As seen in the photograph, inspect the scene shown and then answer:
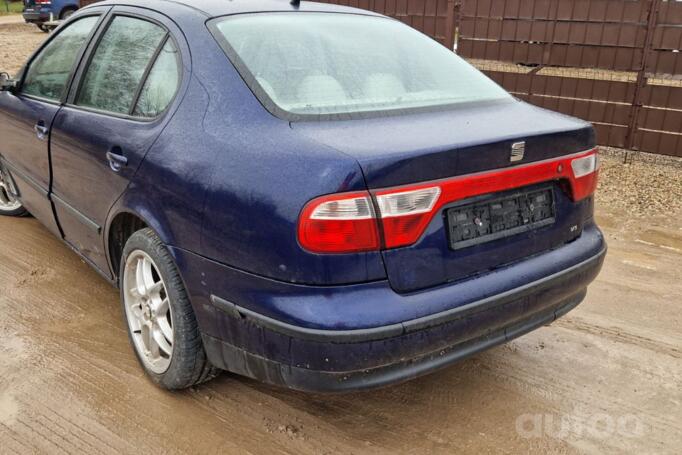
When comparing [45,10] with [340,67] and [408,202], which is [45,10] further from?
[408,202]

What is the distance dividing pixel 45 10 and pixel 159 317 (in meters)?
21.8

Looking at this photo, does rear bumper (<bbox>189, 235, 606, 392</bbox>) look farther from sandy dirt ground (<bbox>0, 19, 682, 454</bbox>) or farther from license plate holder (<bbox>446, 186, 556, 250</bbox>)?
sandy dirt ground (<bbox>0, 19, 682, 454</bbox>)

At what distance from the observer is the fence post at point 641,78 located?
648 centimetres

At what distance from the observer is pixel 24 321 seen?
3.19 metres

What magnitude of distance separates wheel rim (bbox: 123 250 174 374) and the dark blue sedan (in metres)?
0.01

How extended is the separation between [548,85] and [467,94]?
17.0 feet

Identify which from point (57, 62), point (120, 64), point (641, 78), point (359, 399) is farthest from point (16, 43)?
point (359, 399)

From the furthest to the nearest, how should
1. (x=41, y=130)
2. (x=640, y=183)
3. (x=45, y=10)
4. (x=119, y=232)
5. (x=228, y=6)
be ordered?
(x=45, y=10) → (x=640, y=183) → (x=41, y=130) → (x=119, y=232) → (x=228, y=6)

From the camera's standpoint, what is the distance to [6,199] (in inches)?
186

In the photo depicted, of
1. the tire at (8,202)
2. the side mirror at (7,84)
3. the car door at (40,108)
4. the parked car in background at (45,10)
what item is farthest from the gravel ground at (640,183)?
the parked car in background at (45,10)

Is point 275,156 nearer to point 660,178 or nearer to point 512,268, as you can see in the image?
point 512,268

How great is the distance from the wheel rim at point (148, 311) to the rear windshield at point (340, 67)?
35.8 inches

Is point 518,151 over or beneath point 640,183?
over

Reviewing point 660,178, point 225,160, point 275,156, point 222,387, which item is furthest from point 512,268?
point 660,178
